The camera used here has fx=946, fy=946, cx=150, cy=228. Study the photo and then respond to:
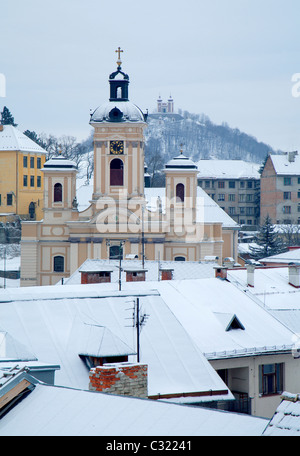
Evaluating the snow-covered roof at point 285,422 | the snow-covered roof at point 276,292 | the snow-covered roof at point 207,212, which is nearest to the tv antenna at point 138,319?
the snow-covered roof at point 276,292

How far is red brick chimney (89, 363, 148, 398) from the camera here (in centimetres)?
1246

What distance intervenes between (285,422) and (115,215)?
131 ft

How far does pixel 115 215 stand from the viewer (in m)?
48.8

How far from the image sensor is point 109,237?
49125 millimetres

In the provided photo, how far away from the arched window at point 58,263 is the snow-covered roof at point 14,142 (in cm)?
1909

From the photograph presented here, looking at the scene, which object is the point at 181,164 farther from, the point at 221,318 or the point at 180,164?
the point at 221,318

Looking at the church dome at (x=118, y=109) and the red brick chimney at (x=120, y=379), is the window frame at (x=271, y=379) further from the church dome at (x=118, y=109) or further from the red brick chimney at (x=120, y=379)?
the church dome at (x=118, y=109)

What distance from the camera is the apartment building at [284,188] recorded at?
8569 centimetres

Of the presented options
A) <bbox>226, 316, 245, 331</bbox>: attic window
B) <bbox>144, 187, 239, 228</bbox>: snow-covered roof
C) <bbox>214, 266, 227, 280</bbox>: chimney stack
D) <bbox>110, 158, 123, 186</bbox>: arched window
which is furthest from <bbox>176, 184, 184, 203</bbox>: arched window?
<bbox>226, 316, 245, 331</bbox>: attic window

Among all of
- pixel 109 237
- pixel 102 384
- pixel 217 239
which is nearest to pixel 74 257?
pixel 109 237

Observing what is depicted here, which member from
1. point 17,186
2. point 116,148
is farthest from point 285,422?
point 17,186

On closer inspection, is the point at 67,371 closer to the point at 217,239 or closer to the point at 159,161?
the point at 217,239

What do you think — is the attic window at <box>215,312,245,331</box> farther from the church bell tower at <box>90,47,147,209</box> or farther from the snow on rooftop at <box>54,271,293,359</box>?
the church bell tower at <box>90,47,147,209</box>
